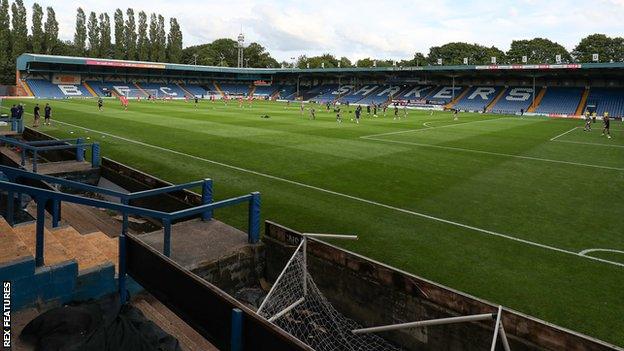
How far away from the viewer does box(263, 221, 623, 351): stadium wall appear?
5939 millimetres

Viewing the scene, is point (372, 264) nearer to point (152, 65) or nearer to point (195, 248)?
point (195, 248)

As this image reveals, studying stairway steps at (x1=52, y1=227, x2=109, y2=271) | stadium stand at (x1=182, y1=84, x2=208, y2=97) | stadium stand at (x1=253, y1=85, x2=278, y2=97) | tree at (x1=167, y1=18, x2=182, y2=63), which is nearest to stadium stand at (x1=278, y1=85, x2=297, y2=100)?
stadium stand at (x1=253, y1=85, x2=278, y2=97)

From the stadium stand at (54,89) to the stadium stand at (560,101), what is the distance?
75211 mm

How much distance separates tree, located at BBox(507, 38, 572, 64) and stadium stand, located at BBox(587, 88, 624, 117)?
58740 mm

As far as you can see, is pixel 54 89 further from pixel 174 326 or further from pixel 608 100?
pixel 608 100

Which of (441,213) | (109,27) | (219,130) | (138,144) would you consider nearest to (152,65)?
(109,27)

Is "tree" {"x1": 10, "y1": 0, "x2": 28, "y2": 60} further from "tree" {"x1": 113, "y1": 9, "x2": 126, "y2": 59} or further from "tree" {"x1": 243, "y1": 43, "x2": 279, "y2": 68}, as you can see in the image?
"tree" {"x1": 243, "y1": 43, "x2": 279, "y2": 68}

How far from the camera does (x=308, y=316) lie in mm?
7777

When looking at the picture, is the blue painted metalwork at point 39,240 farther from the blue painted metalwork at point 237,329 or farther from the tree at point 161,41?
the tree at point 161,41

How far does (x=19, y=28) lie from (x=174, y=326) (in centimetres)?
10209

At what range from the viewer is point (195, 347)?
5527 millimetres

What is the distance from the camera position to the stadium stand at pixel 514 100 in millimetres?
70850

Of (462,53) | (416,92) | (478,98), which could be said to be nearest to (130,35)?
(416,92)

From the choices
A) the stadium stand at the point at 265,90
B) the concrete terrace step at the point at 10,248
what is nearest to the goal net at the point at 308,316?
the concrete terrace step at the point at 10,248
